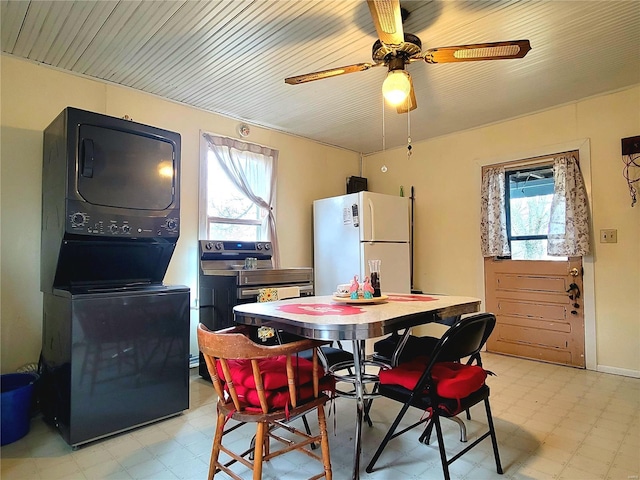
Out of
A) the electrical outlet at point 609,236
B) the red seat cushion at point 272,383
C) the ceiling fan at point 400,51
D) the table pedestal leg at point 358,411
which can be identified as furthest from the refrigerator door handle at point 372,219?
the red seat cushion at point 272,383

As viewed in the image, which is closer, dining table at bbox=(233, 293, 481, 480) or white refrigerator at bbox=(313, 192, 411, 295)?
dining table at bbox=(233, 293, 481, 480)

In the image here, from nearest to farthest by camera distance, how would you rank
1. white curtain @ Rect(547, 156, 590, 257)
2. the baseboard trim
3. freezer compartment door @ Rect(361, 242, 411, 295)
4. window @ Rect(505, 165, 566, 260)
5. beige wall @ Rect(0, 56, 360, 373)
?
beige wall @ Rect(0, 56, 360, 373) → the baseboard trim → white curtain @ Rect(547, 156, 590, 257) → window @ Rect(505, 165, 566, 260) → freezer compartment door @ Rect(361, 242, 411, 295)

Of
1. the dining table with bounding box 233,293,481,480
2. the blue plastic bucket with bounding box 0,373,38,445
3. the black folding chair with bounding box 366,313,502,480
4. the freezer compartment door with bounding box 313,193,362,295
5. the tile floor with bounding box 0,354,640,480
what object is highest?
the freezer compartment door with bounding box 313,193,362,295

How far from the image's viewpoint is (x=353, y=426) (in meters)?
2.38

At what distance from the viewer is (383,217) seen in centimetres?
424

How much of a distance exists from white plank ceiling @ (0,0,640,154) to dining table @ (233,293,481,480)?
1.71m

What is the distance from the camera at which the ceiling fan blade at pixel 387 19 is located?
1.71 metres

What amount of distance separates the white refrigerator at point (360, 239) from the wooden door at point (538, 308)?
0.99m

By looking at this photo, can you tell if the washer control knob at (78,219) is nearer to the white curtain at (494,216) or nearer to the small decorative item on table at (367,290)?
the small decorative item on table at (367,290)

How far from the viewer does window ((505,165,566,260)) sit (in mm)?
3863

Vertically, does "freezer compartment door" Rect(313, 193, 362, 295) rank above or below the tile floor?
above

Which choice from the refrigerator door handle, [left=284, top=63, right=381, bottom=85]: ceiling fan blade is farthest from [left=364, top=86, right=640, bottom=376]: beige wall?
[left=284, top=63, right=381, bottom=85]: ceiling fan blade

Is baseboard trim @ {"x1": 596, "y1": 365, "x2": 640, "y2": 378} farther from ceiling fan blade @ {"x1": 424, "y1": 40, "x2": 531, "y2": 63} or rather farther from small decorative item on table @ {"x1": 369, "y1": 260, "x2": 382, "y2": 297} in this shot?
ceiling fan blade @ {"x1": 424, "y1": 40, "x2": 531, "y2": 63}

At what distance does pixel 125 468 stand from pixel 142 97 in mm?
2851
